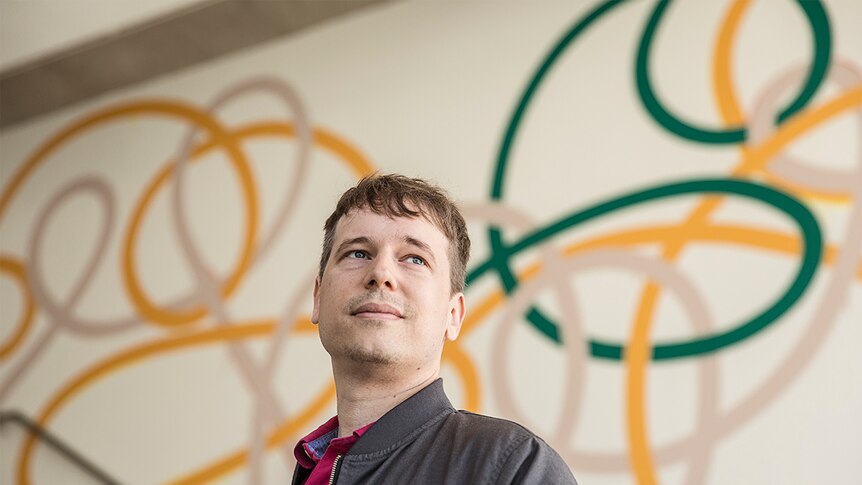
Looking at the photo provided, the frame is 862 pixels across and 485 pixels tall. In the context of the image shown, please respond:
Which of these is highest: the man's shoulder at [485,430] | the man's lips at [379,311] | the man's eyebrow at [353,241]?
the man's eyebrow at [353,241]

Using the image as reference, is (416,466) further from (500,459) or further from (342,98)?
(342,98)

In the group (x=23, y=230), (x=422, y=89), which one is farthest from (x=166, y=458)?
(x=422, y=89)

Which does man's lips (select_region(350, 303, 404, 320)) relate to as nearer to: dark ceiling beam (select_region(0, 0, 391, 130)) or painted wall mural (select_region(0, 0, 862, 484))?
painted wall mural (select_region(0, 0, 862, 484))

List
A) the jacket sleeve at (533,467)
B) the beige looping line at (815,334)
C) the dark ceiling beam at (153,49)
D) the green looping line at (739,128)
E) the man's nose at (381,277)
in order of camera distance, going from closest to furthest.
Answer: the jacket sleeve at (533,467), the man's nose at (381,277), the beige looping line at (815,334), the green looping line at (739,128), the dark ceiling beam at (153,49)

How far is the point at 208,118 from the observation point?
3816 mm

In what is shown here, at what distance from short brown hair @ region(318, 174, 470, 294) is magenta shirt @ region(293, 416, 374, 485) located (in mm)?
238

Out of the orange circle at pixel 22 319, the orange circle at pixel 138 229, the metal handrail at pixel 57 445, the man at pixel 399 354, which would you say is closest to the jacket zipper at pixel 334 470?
the man at pixel 399 354

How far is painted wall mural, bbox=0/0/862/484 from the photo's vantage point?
9.20 feet

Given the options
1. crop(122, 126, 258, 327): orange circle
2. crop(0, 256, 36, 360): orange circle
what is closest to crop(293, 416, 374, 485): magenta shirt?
crop(122, 126, 258, 327): orange circle

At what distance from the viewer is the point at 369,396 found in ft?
4.85

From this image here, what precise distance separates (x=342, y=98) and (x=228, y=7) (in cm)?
49

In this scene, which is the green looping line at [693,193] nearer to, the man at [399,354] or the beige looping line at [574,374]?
the beige looping line at [574,374]

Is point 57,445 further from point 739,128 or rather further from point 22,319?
point 739,128

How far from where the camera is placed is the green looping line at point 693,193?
2785 mm
